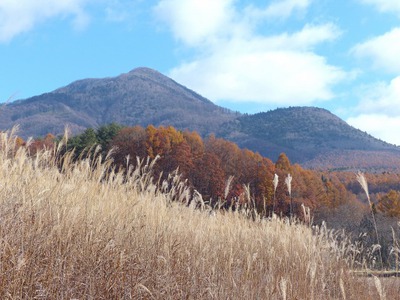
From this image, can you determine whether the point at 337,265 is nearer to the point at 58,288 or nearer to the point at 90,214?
the point at 90,214

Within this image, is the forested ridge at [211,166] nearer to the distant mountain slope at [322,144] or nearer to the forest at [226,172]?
the forest at [226,172]

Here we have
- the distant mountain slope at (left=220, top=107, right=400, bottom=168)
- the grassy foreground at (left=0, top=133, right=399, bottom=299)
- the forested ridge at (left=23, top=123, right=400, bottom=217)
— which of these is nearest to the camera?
the grassy foreground at (left=0, top=133, right=399, bottom=299)

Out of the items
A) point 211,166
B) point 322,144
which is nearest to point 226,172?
point 211,166

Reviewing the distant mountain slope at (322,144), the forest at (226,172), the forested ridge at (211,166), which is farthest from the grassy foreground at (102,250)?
the distant mountain slope at (322,144)

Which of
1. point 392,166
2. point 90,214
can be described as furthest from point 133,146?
point 392,166

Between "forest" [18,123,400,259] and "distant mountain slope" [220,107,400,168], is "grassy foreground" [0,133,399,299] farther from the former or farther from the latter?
"distant mountain slope" [220,107,400,168]

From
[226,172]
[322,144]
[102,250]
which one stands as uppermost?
[322,144]

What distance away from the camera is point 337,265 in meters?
6.36

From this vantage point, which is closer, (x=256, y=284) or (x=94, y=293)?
(x=94, y=293)

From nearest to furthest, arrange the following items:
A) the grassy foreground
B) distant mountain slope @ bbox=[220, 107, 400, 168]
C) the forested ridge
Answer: the grassy foreground → the forested ridge → distant mountain slope @ bbox=[220, 107, 400, 168]

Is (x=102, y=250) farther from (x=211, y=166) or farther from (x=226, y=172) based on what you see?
(x=226, y=172)

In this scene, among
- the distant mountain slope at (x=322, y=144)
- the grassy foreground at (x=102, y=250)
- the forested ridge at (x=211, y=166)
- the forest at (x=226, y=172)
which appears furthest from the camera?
the distant mountain slope at (x=322, y=144)

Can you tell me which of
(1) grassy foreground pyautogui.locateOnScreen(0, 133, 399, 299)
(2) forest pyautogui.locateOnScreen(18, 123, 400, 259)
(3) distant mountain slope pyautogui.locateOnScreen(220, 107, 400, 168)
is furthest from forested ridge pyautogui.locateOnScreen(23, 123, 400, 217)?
(3) distant mountain slope pyautogui.locateOnScreen(220, 107, 400, 168)

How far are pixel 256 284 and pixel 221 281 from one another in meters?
0.38
